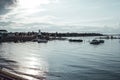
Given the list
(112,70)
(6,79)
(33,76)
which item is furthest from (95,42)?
(6,79)

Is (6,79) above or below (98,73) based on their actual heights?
above

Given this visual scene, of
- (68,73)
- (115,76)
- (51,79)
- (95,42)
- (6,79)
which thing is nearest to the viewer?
(6,79)

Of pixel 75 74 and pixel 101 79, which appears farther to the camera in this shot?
pixel 75 74

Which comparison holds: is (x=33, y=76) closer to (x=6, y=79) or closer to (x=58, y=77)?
(x=58, y=77)

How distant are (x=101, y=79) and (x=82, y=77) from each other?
3.97 meters

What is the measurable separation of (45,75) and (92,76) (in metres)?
10.1

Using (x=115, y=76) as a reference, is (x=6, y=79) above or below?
above

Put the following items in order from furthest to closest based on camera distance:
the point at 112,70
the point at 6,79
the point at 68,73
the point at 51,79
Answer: the point at 112,70 < the point at 68,73 < the point at 51,79 < the point at 6,79

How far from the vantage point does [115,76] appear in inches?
1788

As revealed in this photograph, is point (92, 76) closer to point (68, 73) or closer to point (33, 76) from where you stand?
point (68, 73)

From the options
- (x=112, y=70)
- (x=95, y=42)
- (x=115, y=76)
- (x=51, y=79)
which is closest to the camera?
(x=51, y=79)

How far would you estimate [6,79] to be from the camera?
24953 millimetres

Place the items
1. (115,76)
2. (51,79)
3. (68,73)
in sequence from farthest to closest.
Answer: (68,73) → (115,76) → (51,79)

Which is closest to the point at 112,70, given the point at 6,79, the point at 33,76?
the point at 33,76
